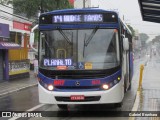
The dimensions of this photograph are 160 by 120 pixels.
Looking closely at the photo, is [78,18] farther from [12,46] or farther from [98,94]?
[12,46]

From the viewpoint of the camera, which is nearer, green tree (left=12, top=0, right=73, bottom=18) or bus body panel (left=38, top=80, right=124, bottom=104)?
bus body panel (left=38, top=80, right=124, bottom=104)

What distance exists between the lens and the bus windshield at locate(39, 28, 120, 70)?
40.6 feet

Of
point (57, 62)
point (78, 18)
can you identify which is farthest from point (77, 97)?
point (78, 18)

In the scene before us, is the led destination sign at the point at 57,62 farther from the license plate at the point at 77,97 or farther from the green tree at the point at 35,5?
the green tree at the point at 35,5

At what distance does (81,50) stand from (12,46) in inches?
692

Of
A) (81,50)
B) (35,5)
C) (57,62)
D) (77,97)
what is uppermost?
(35,5)

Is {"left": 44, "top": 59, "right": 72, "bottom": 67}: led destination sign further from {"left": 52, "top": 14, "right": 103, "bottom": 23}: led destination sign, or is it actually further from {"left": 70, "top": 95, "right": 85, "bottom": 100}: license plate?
{"left": 52, "top": 14, "right": 103, "bottom": 23}: led destination sign

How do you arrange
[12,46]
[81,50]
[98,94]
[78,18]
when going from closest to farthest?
[98,94]
[81,50]
[78,18]
[12,46]

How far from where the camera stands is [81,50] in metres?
12.5

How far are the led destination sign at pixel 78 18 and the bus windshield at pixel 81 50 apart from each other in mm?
303

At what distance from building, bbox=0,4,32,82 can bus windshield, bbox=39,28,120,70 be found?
1513 centimetres

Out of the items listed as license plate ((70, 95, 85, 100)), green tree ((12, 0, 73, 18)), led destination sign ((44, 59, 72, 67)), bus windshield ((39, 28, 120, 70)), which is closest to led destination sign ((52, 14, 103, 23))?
bus windshield ((39, 28, 120, 70))

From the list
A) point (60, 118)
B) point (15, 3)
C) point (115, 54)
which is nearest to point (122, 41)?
point (115, 54)

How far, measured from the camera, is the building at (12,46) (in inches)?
1140
